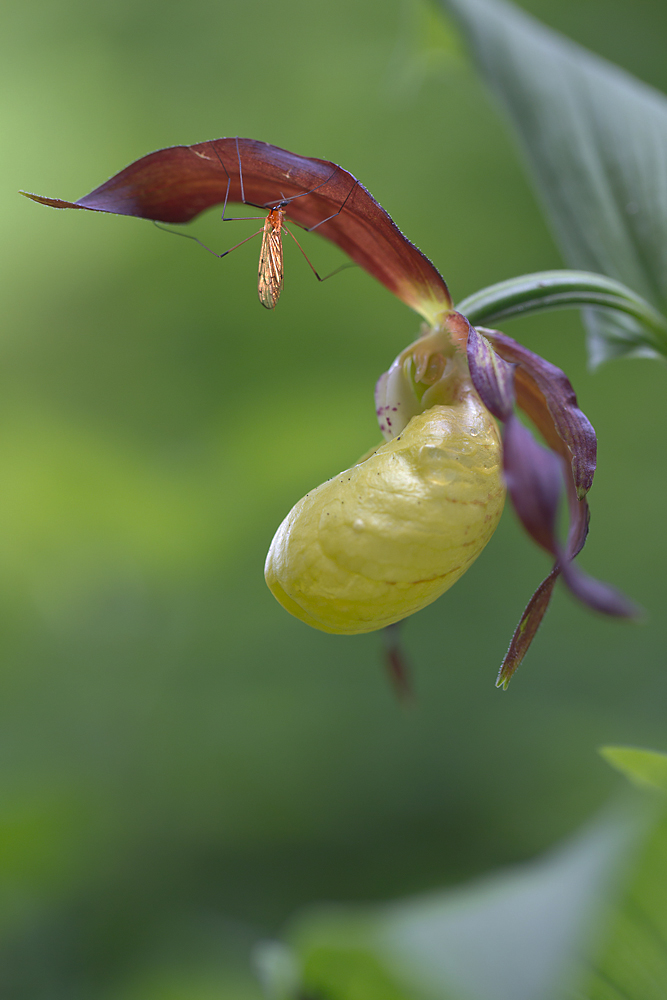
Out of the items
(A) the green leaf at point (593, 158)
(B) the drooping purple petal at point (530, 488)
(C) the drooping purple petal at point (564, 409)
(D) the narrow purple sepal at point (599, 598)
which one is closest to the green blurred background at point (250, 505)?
(A) the green leaf at point (593, 158)

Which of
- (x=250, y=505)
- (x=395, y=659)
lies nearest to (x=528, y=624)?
(x=395, y=659)

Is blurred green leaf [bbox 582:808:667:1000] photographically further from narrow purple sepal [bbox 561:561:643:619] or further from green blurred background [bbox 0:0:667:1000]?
green blurred background [bbox 0:0:667:1000]

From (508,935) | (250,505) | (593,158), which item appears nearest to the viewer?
(508,935)

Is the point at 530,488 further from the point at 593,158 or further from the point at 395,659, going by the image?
the point at 593,158

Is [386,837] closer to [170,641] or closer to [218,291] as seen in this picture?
[170,641]

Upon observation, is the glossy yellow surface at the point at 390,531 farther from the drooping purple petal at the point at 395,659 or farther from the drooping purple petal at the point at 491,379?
the drooping purple petal at the point at 395,659
